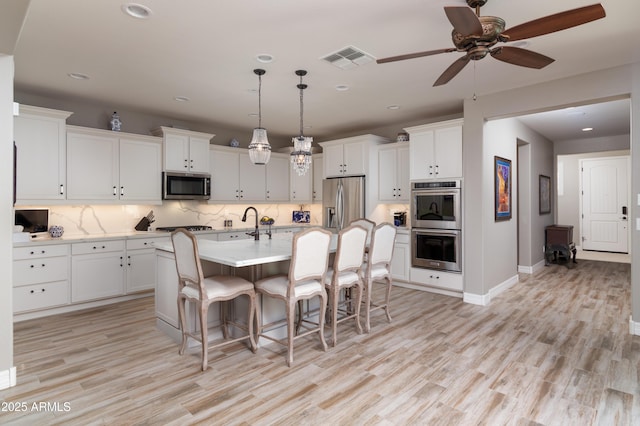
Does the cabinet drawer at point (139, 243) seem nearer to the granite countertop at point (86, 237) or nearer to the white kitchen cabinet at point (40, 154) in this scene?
the granite countertop at point (86, 237)

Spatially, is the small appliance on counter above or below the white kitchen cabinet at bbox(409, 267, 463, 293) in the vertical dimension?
above

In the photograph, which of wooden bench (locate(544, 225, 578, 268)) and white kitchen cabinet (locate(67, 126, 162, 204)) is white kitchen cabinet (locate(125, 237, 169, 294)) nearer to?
white kitchen cabinet (locate(67, 126, 162, 204))

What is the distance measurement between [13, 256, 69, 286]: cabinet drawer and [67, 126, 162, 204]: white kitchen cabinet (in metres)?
0.82

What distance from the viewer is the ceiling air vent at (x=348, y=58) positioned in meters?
3.13

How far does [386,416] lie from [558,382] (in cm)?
136

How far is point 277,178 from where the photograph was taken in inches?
267

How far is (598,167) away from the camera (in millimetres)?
8727

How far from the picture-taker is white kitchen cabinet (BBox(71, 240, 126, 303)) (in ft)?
13.8

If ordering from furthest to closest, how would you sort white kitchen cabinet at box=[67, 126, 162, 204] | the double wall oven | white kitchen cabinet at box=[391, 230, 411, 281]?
white kitchen cabinet at box=[391, 230, 411, 281] < the double wall oven < white kitchen cabinet at box=[67, 126, 162, 204]

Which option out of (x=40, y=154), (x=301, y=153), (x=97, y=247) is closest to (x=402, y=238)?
(x=301, y=153)

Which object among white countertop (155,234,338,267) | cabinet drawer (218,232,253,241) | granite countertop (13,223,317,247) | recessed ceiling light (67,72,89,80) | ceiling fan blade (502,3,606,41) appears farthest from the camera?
cabinet drawer (218,232,253,241)

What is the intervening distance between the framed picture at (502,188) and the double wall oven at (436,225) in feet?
2.12

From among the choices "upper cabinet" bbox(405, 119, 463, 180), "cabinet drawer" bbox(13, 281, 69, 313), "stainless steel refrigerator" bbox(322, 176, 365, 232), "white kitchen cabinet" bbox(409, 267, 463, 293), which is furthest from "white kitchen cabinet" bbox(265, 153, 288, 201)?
"cabinet drawer" bbox(13, 281, 69, 313)

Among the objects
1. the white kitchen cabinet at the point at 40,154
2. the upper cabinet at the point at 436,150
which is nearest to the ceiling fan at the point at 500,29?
the upper cabinet at the point at 436,150
